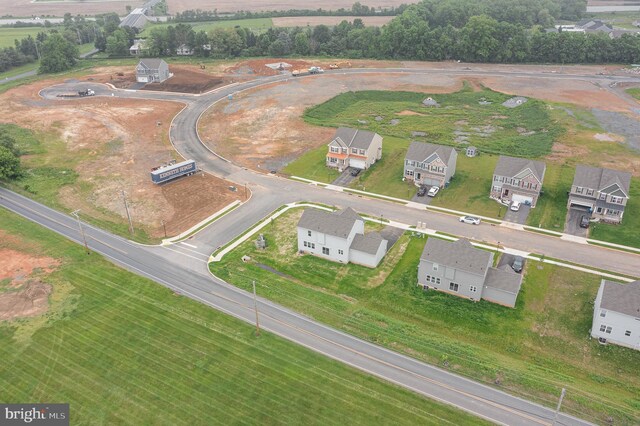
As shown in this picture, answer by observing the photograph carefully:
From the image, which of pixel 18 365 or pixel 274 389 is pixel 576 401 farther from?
pixel 18 365

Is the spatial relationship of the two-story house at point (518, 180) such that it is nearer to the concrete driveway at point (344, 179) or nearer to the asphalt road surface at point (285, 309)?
the asphalt road surface at point (285, 309)

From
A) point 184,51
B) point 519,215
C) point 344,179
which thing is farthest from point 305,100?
point 184,51

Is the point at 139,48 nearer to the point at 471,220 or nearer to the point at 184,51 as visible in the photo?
the point at 184,51

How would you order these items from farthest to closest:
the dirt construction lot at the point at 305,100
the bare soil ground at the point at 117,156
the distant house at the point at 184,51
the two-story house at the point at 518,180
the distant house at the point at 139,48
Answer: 1. the distant house at the point at 184,51
2. the distant house at the point at 139,48
3. the dirt construction lot at the point at 305,100
4. the bare soil ground at the point at 117,156
5. the two-story house at the point at 518,180

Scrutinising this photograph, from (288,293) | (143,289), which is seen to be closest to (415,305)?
(288,293)

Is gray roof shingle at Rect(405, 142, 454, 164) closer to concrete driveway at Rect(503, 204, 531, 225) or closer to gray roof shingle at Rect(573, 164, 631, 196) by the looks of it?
concrete driveway at Rect(503, 204, 531, 225)

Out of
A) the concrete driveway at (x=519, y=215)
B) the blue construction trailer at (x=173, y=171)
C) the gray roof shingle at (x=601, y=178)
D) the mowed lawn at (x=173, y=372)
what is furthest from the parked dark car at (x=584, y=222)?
the blue construction trailer at (x=173, y=171)

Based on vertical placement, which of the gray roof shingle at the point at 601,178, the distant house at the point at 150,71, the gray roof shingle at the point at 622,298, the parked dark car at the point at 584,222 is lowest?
the parked dark car at the point at 584,222

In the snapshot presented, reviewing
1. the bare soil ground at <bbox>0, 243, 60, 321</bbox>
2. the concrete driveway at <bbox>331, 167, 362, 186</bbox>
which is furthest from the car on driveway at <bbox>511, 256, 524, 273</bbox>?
the bare soil ground at <bbox>0, 243, 60, 321</bbox>
